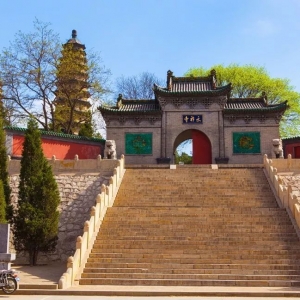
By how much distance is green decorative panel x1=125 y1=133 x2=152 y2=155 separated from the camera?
950 inches

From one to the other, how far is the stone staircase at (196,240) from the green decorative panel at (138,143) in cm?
851

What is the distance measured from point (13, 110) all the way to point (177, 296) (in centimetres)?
1956

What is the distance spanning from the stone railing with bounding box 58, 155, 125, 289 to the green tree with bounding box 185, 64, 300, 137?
20933 mm

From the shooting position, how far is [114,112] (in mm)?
24328

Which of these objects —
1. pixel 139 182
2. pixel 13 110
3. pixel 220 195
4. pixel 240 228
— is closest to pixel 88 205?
pixel 139 182

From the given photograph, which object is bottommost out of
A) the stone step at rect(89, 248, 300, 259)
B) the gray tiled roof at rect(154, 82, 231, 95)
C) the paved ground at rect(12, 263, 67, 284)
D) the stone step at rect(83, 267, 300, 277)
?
the paved ground at rect(12, 263, 67, 284)

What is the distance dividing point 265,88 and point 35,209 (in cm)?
2572

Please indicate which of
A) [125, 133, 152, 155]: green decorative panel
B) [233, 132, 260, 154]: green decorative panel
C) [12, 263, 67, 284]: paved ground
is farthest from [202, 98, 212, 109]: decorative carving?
[12, 263, 67, 284]: paved ground

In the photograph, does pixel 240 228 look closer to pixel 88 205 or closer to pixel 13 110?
A: pixel 88 205

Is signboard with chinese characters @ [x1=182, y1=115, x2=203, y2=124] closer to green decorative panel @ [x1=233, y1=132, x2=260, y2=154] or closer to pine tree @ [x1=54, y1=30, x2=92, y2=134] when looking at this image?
green decorative panel @ [x1=233, y1=132, x2=260, y2=154]

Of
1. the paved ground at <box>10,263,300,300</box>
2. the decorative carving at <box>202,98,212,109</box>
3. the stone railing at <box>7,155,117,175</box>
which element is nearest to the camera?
the paved ground at <box>10,263,300,300</box>

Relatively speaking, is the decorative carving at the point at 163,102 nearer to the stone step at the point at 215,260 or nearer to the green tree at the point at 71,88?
the green tree at the point at 71,88

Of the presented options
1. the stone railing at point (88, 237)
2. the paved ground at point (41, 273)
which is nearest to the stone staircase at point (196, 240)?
the stone railing at point (88, 237)

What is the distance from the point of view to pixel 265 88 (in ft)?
110
